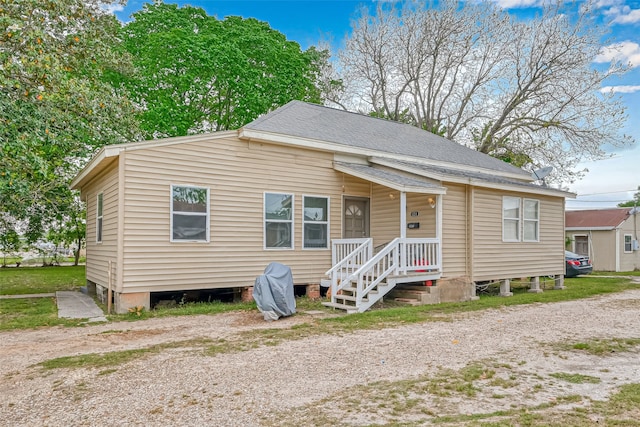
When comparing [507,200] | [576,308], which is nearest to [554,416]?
[576,308]

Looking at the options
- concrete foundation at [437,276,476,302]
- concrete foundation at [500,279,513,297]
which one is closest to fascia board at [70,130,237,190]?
concrete foundation at [437,276,476,302]

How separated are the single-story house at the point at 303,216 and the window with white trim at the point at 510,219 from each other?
0.12ft

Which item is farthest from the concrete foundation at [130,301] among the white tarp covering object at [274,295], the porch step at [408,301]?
the porch step at [408,301]

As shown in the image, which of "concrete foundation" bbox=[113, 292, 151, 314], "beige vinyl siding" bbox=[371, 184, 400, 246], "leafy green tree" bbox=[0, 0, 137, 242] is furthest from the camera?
"beige vinyl siding" bbox=[371, 184, 400, 246]

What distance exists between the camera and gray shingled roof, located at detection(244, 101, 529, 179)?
37.0 feet

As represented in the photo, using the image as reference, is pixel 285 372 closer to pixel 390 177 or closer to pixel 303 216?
pixel 303 216

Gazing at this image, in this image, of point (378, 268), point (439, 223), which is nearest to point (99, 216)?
point (378, 268)

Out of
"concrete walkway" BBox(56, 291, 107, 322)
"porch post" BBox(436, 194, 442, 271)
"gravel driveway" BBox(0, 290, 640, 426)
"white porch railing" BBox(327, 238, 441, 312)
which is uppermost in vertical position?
"porch post" BBox(436, 194, 442, 271)

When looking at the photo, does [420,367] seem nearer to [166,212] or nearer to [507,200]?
[166,212]

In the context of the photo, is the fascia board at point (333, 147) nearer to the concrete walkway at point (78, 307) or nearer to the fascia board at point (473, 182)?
the fascia board at point (473, 182)

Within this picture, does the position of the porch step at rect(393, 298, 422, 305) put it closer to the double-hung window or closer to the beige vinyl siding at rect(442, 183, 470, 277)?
the beige vinyl siding at rect(442, 183, 470, 277)

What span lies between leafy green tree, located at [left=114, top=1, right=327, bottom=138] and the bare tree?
16.8 ft

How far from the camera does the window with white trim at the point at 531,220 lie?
13.0 metres

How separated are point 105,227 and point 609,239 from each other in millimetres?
24157
